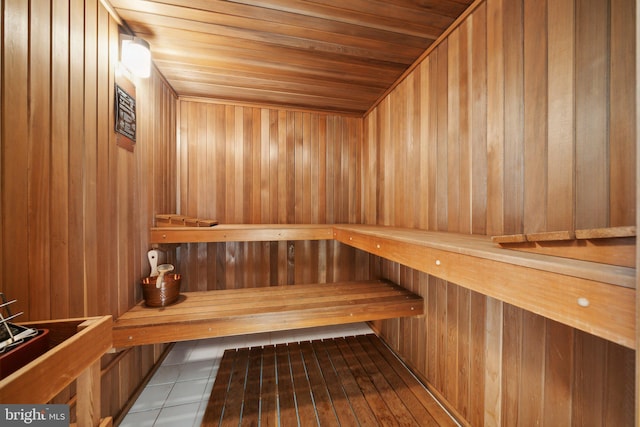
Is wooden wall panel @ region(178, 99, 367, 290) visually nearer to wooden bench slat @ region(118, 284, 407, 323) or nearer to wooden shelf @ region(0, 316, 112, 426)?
wooden bench slat @ region(118, 284, 407, 323)

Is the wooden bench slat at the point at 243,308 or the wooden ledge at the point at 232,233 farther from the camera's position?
the wooden ledge at the point at 232,233

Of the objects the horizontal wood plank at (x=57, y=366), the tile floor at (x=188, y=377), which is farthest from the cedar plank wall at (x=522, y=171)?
the horizontal wood plank at (x=57, y=366)

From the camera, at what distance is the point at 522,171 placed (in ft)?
3.73

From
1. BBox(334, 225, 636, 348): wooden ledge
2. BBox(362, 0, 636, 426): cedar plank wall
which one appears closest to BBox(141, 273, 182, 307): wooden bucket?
BBox(334, 225, 636, 348): wooden ledge

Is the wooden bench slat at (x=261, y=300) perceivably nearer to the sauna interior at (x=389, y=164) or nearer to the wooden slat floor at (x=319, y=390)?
the sauna interior at (x=389, y=164)

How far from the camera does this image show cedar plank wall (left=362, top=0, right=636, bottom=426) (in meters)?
0.83

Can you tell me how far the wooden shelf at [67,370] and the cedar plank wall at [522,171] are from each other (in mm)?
1720

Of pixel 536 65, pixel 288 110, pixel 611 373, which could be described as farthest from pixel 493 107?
pixel 288 110

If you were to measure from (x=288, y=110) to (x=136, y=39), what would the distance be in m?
1.47

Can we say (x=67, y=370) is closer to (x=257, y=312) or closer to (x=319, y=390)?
(x=257, y=312)

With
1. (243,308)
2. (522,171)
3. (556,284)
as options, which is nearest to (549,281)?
(556,284)

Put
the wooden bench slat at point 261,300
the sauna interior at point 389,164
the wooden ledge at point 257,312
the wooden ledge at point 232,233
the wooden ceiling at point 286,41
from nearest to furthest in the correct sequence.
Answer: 1. the sauna interior at point 389,164
2. the wooden ceiling at point 286,41
3. the wooden ledge at point 257,312
4. the wooden bench slat at point 261,300
5. the wooden ledge at point 232,233

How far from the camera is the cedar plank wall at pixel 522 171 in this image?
833 millimetres

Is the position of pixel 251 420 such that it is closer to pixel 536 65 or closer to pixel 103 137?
pixel 103 137
